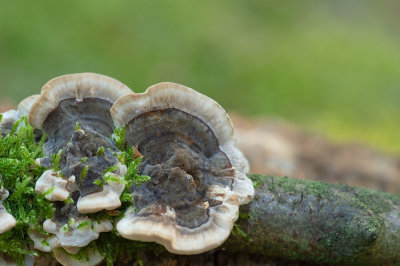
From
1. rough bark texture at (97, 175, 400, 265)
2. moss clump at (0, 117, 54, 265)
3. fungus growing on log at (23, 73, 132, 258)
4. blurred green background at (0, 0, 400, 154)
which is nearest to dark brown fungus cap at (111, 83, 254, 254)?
fungus growing on log at (23, 73, 132, 258)

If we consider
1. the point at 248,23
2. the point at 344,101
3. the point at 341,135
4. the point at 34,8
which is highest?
the point at 248,23

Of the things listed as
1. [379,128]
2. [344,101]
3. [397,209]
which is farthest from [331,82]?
[397,209]

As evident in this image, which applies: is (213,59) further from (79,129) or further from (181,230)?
(181,230)

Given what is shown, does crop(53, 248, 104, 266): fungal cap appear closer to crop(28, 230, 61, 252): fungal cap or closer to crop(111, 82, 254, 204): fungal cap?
crop(28, 230, 61, 252): fungal cap

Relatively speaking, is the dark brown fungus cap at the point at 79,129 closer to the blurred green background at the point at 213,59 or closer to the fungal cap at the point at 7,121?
the fungal cap at the point at 7,121

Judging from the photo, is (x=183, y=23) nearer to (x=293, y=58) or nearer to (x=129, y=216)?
(x=293, y=58)

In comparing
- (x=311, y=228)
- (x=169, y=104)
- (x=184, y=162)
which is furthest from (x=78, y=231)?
(x=311, y=228)
